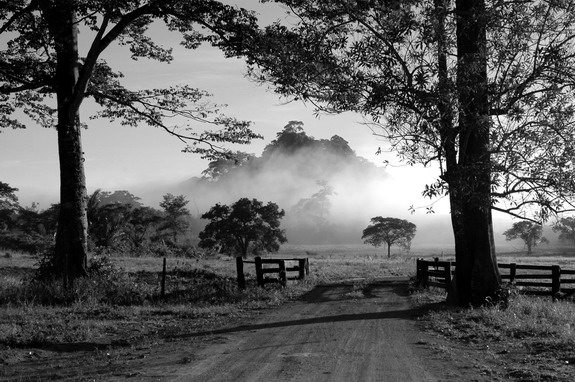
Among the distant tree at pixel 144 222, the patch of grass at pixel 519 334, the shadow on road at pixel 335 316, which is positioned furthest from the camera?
the distant tree at pixel 144 222

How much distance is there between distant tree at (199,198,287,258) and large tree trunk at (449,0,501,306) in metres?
42.4

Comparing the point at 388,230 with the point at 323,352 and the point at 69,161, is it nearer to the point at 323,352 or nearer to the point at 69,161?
the point at 69,161

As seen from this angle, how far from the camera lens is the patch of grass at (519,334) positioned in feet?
26.2

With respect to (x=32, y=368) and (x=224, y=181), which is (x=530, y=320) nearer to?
A: (x=32, y=368)

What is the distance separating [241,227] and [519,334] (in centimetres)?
4796

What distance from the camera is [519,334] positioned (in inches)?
422

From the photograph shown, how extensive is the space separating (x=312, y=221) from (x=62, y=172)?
452ft

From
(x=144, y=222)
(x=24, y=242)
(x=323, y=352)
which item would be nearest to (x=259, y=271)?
(x=323, y=352)

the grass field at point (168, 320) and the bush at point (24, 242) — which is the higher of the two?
the bush at point (24, 242)

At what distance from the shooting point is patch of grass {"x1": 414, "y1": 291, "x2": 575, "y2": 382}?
7.99 m

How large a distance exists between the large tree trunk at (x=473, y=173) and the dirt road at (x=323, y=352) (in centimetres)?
242

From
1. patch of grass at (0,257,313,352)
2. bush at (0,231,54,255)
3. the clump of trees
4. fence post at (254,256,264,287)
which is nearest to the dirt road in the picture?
patch of grass at (0,257,313,352)

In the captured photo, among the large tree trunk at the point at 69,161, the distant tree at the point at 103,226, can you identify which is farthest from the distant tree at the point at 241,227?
the large tree trunk at the point at 69,161

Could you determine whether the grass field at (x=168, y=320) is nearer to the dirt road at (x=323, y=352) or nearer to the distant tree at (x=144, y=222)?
the dirt road at (x=323, y=352)
